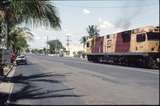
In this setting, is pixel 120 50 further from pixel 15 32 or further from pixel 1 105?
pixel 1 105

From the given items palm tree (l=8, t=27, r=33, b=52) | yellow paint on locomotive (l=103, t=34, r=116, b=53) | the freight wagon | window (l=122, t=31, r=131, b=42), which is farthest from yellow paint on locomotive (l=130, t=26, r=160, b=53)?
palm tree (l=8, t=27, r=33, b=52)

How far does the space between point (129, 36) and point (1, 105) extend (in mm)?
36297

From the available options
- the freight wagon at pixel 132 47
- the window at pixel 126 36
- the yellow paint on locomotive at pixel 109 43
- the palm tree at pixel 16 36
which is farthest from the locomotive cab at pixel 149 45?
the palm tree at pixel 16 36

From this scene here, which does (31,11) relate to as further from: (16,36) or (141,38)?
(16,36)

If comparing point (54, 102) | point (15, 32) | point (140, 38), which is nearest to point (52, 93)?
point (54, 102)

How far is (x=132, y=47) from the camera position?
163ft

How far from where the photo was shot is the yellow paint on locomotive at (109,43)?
56875 mm

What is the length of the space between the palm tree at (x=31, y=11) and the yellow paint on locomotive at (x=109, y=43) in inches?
1228

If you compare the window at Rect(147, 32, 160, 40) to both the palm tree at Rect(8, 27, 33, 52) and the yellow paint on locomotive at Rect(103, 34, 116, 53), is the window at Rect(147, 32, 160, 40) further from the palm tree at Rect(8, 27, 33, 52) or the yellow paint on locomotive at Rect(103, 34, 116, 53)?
the palm tree at Rect(8, 27, 33, 52)

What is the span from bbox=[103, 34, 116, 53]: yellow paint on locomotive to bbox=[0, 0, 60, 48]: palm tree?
1228 inches

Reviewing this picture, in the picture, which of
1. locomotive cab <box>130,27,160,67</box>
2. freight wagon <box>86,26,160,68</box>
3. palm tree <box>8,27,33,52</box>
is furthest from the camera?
palm tree <box>8,27,33,52</box>

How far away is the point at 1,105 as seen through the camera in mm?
15766

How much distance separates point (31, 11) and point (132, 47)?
2808 centimetres

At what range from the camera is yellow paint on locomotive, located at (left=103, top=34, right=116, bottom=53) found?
2239 inches
